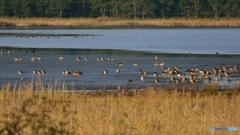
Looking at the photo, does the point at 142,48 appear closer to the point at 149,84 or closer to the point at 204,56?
the point at 204,56

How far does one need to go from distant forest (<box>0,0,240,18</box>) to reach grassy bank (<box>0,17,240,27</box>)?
6.50 metres

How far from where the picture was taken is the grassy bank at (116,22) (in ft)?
270

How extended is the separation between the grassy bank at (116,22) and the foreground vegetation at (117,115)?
2593 inches

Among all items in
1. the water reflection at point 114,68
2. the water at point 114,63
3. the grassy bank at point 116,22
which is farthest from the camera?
the grassy bank at point 116,22

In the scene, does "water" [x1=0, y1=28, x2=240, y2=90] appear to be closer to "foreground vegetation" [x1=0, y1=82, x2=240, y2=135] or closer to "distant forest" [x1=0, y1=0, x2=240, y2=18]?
"foreground vegetation" [x1=0, y1=82, x2=240, y2=135]

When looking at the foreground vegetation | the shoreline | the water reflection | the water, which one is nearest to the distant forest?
the shoreline

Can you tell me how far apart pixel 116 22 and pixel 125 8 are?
8490 millimetres

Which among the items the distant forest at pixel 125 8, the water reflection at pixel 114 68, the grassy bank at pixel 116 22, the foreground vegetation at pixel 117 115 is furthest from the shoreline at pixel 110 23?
the foreground vegetation at pixel 117 115

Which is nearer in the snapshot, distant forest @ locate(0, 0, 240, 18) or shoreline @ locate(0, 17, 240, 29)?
shoreline @ locate(0, 17, 240, 29)

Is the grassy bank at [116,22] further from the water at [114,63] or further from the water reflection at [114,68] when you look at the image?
the water reflection at [114,68]

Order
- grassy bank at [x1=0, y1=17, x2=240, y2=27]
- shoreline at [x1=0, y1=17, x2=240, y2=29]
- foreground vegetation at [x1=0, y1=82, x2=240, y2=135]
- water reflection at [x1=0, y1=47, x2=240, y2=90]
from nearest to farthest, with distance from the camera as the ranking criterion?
foreground vegetation at [x1=0, y1=82, x2=240, y2=135], water reflection at [x1=0, y1=47, x2=240, y2=90], shoreline at [x1=0, y1=17, x2=240, y2=29], grassy bank at [x1=0, y1=17, x2=240, y2=27]

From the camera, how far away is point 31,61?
32.9 metres

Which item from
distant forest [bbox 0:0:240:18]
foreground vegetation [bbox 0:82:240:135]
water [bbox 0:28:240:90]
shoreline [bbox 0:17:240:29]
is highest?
foreground vegetation [bbox 0:82:240:135]

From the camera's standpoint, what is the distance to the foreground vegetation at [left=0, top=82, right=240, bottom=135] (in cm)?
920
